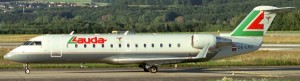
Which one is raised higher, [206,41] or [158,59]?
[206,41]

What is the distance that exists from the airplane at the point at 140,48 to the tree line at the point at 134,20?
74238mm

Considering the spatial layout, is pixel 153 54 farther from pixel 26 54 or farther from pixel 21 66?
pixel 21 66

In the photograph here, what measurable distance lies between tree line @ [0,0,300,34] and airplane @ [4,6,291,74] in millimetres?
74238

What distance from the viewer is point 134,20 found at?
166250 millimetres

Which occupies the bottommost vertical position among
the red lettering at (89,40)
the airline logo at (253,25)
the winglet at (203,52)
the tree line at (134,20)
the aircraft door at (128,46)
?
the tree line at (134,20)

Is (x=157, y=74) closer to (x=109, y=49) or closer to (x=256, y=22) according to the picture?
(x=109, y=49)

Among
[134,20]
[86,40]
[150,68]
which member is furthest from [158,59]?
[134,20]

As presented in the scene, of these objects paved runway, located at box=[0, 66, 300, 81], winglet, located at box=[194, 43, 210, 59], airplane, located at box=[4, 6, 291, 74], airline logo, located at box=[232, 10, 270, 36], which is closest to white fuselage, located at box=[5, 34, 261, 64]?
airplane, located at box=[4, 6, 291, 74]

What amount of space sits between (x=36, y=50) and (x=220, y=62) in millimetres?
13731

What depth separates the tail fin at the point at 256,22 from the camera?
39.0 metres

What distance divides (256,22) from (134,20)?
419 ft

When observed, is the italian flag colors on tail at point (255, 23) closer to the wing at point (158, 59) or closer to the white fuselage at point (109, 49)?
the white fuselage at point (109, 49)

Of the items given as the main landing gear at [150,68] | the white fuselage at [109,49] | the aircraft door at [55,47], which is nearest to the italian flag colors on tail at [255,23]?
the white fuselage at [109,49]

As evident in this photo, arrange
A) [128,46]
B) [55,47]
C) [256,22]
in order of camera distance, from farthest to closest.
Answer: [256,22] < [128,46] < [55,47]
